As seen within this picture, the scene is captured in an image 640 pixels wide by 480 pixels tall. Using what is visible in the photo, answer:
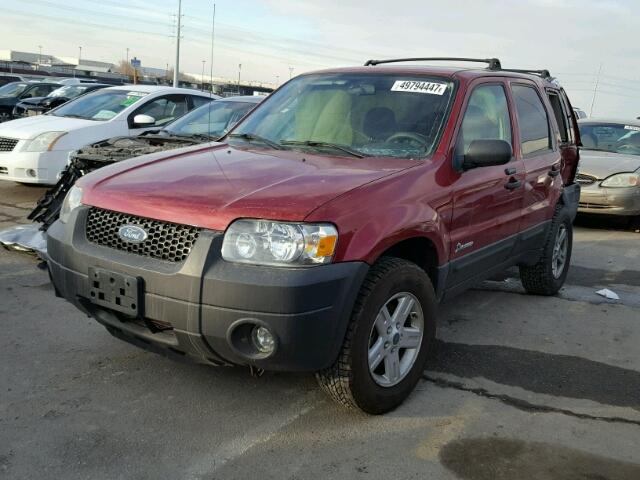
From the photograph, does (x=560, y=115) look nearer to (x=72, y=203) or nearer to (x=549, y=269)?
(x=549, y=269)

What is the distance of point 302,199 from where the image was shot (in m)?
2.85

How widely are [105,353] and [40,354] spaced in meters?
0.38

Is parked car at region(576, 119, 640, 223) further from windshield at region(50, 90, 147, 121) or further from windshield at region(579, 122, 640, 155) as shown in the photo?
windshield at region(50, 90, 147, 121)

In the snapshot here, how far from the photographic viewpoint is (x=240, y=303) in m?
2.70

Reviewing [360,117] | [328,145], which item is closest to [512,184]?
[360,117]

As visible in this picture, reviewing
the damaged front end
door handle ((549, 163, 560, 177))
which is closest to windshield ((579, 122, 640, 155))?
door handle ((549, 163, 560, 177))

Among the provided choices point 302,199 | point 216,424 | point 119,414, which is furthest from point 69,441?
point 302,199

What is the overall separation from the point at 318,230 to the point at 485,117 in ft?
6.65

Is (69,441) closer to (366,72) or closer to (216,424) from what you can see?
(216,424)

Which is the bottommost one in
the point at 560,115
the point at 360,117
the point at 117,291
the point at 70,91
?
the point at 117,291

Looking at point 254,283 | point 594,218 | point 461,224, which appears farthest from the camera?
point 594,218

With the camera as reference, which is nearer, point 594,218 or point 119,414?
point 119,414

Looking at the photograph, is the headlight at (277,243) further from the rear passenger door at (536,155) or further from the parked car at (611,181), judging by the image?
the parked car at (611,181)

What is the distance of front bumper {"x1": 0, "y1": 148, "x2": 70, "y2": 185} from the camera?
8.25 m
